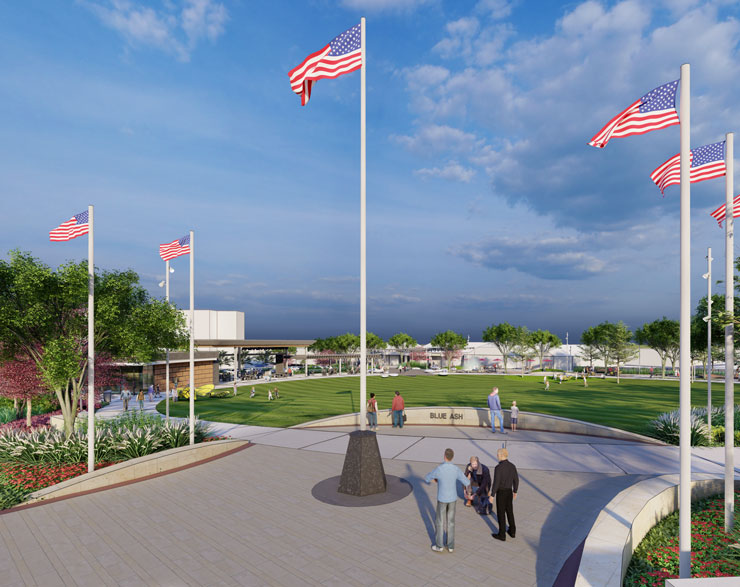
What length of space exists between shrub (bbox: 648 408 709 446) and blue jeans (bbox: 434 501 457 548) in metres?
12.3

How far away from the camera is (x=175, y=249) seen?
17.5 metres

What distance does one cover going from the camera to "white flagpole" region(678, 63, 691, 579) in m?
5.67

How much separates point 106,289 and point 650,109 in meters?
16.4

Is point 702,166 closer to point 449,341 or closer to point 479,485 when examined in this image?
point 479,485

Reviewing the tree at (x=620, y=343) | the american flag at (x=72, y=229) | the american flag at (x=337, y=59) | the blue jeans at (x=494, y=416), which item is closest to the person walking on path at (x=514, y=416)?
the blue jeans at (x=494, y=416)

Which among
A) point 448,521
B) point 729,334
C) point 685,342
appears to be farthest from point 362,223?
point 729,334

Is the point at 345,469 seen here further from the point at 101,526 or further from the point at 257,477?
the point at 101,526

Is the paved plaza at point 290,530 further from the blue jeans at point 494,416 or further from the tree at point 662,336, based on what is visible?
the tree at point 662,336

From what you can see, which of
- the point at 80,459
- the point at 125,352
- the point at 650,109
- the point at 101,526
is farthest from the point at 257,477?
the point at 650,109

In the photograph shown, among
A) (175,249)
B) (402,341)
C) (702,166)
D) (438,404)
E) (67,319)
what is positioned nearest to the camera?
(702,166)

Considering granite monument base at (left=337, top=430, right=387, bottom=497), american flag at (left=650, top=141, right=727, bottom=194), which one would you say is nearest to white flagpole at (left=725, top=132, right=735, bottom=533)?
american flag at (left=650, top=141, right=727, bottom=194)

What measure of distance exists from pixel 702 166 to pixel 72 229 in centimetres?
1629

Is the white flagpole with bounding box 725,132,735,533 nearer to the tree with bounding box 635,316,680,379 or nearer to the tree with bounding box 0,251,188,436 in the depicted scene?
the tree with bounding box 0,251,188,436

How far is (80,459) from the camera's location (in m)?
12.6
